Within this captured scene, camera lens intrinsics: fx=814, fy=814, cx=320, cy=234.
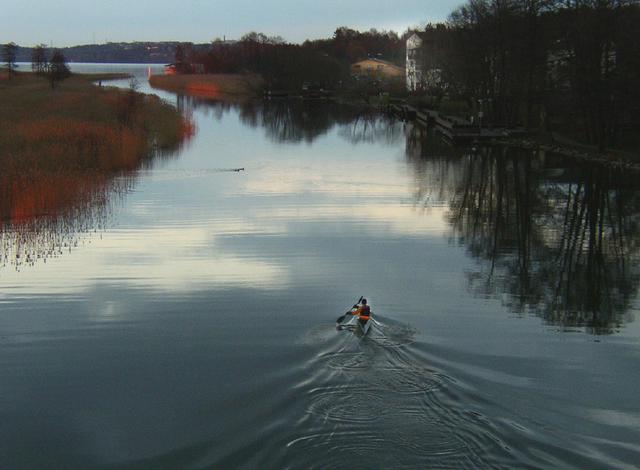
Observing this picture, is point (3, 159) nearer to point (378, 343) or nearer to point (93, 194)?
point (93, 194)

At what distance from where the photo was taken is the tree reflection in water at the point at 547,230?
62.7 feet

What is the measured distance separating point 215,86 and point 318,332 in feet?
515

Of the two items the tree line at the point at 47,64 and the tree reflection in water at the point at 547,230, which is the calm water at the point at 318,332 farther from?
the tree line at the point at 47,64

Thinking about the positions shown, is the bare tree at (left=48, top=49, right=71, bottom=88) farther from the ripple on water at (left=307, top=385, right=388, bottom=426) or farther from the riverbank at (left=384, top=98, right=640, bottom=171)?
the ripple on water at (left=307, top=385, right=388, bottom=426)

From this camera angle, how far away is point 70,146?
4116cm

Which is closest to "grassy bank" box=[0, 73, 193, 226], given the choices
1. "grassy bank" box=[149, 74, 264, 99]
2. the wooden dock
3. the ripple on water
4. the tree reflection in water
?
the tree reflection in water

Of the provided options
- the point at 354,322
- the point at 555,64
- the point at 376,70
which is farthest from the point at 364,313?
the point at 376,70

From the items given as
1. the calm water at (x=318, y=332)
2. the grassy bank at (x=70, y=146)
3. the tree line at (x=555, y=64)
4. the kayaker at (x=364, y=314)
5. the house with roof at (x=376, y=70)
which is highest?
the house with roof at (x=376, y=70)

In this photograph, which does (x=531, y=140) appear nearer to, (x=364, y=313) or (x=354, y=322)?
(x=354, y=322)

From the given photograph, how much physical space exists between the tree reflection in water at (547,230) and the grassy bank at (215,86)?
10418 cm

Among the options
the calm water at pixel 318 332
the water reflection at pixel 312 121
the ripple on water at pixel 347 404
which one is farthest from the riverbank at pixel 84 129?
the ripple on water at pixel 347 404

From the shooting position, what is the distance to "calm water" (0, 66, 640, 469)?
11.1 meters

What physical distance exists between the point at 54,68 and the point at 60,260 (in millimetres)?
90229

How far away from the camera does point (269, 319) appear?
Answer: 1700 cm
